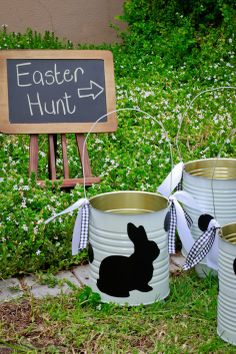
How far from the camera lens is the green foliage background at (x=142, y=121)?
3.92 m

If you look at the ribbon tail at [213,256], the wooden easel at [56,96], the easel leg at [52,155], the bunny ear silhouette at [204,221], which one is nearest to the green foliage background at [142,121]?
the easel leg at [52,155]

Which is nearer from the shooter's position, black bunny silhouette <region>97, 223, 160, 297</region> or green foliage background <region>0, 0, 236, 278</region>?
black bunny silhouette <region>97, 223, 160, 297</region>

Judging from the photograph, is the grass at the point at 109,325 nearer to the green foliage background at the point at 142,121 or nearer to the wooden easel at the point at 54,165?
the green foliage background at the point at 142,121

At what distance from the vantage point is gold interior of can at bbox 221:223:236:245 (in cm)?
316

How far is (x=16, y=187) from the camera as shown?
169 inches

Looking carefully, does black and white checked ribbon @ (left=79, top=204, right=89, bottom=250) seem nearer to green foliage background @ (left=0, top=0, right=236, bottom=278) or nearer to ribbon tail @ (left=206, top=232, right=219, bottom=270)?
green foliage background @ (left=0, top=0, right=236, bottom=278)

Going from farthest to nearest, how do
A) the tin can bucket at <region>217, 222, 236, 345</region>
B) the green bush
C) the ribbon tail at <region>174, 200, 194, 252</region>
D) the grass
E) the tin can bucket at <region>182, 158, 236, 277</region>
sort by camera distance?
the green bush, the tin can bucket at <region>182, 158, 236, 277</region>, the ribbon tail at <region>174, 200, 194, 252</region>, the grass, the tin can bucket at <region>217, 222, 236, 345</region>

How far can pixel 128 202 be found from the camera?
3553mm

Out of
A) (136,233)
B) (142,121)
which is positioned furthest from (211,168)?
(142,121)

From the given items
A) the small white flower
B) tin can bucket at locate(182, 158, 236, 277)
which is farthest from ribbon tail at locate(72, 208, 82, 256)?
tin can bucket at locate(182, 158, 236, 277)

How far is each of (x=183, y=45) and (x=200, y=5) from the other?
90 centimetres

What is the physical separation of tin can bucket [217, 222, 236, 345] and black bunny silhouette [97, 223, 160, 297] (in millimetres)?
382

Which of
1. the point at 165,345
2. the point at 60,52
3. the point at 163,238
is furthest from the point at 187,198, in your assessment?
the point at 60,52

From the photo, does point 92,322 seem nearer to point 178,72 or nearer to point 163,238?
point 163,238
